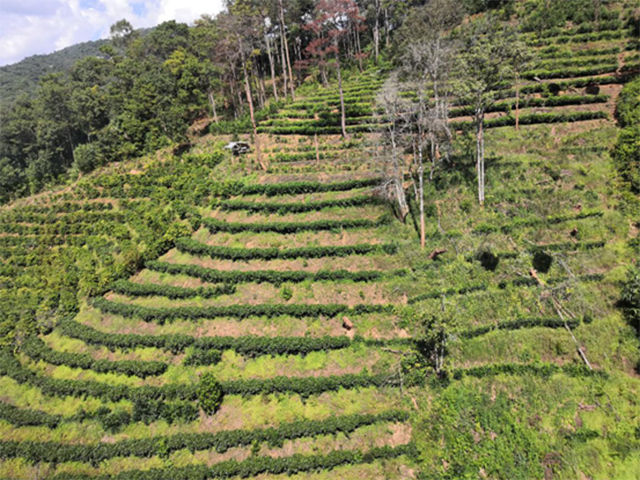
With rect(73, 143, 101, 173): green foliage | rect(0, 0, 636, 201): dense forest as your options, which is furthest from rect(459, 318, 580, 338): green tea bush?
rect(73, 143, 101, 173): green foliage

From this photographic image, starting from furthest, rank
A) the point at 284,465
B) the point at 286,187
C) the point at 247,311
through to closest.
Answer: the point at 286,187, the point at 247,311, the point at 284,465

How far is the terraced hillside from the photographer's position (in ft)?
48.6

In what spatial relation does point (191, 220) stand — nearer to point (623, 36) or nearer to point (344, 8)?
point (344, 8)

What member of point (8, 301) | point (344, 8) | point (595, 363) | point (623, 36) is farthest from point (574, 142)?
point (8, 301)

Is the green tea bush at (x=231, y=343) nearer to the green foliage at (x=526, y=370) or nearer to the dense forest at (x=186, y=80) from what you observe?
the green foliage at (x=526, y=370)

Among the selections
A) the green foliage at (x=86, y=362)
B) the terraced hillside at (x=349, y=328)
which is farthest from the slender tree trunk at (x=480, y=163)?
the green foliage at (x=86, y=362)

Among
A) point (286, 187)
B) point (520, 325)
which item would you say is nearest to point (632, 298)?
point (520, 325)

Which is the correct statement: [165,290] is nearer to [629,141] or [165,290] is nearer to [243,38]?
[243,38]

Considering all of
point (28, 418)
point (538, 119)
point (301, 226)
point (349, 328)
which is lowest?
point (28, 418)

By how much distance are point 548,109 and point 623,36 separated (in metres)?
17.0

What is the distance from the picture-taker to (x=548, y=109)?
3158 centimetres

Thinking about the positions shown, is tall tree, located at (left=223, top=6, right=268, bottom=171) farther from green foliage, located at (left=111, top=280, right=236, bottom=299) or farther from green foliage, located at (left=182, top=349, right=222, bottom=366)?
green foliage, located at (left=182, top=349, right=222, bottom=366)

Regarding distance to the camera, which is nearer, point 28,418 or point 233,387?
point 233,387

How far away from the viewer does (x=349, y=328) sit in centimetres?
1969
